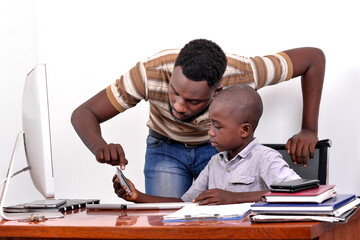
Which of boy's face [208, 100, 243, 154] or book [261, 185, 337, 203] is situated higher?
boy's face [208, 100, 243, 154]

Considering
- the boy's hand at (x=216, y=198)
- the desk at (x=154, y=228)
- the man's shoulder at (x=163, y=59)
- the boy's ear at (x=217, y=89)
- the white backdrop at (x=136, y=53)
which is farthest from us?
the white backdrop at (x=136, y=53)

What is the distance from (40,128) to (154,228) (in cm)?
56

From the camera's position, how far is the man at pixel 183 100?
2156mm

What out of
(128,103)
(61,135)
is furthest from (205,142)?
(61,135)

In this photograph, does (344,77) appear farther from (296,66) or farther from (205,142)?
(205,142)

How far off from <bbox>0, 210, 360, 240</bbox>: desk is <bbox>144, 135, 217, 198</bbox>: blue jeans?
832mm

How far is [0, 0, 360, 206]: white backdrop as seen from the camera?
311 cm

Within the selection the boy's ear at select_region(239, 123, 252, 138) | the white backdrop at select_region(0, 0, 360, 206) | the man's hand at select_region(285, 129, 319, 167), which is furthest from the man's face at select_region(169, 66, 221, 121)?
the white backdrop at select_region(0, 0, 360, 206)

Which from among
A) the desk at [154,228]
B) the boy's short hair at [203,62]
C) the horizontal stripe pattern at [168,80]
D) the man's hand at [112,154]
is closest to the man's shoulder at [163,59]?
the horizontal stripe pattern at [168,80]

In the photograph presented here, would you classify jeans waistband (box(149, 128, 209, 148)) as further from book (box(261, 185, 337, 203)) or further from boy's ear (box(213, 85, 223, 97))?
book (box(261, 185, 337, 203))

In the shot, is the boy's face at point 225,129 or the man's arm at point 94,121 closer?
the boy's face at point 225,129

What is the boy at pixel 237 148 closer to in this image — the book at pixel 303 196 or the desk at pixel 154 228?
the desk at pixel 154 228

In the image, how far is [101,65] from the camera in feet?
11.9

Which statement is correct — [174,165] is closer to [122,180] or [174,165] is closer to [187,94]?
[187,94]
